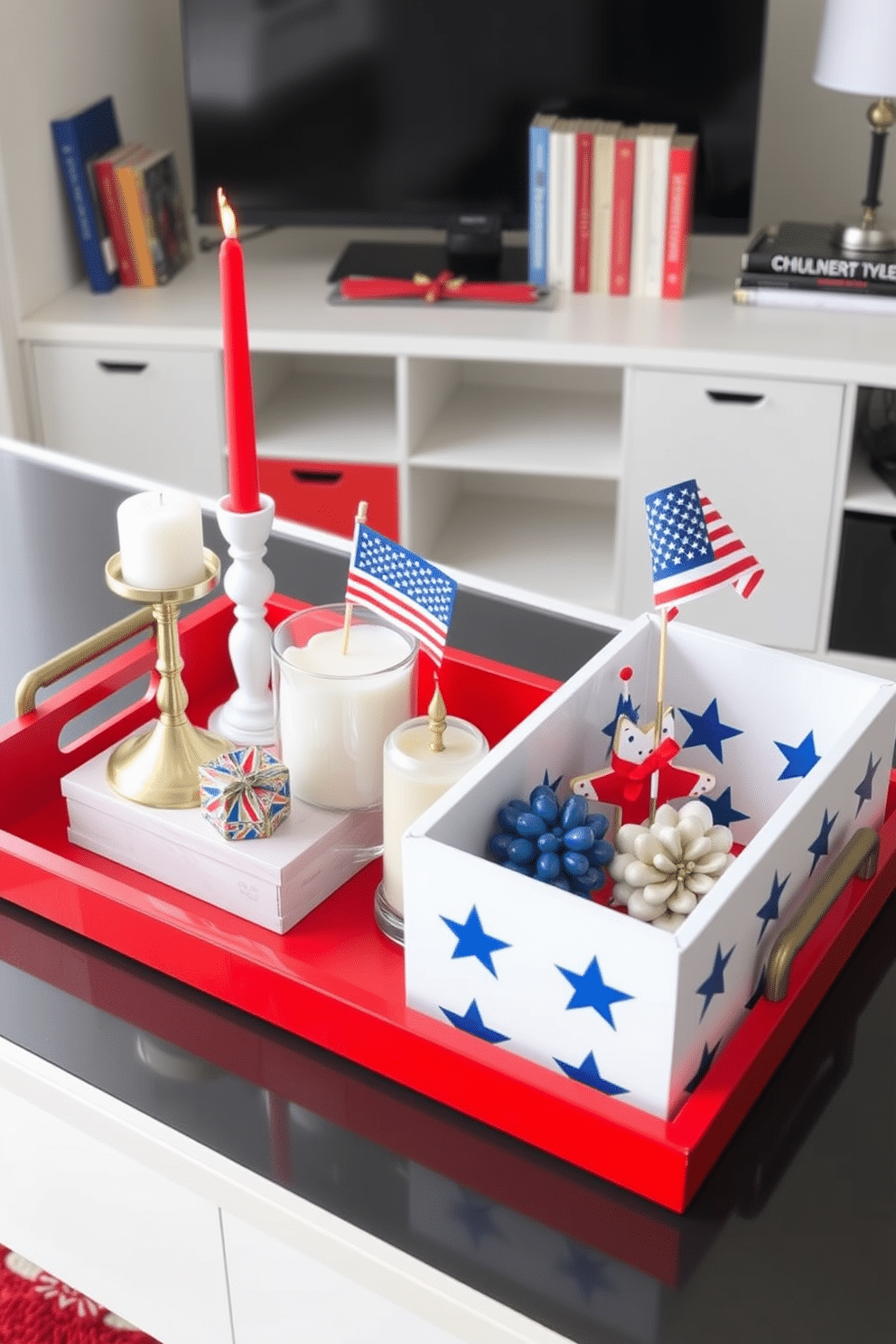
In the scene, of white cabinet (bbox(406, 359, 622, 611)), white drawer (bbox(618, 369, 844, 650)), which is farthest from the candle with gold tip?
white cabinet (bbox(406, 359, 622, 611))

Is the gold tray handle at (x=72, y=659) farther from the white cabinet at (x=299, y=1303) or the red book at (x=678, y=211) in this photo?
the red book at (x=678, y=211)

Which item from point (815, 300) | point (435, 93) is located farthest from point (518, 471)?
point (435, 93)

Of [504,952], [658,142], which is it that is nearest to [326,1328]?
[504,952]

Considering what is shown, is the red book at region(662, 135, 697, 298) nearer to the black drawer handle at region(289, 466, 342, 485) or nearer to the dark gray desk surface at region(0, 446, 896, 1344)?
the black drawer handle at region(289, 466, 342, 485)

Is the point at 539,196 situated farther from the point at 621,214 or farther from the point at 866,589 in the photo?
the point at 866,589

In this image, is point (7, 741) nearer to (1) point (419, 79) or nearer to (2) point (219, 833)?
(2) point (219, 833)

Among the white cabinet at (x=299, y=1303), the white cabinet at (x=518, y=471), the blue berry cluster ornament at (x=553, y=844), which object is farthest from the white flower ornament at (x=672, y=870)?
the white cabinet at (x=518, y=471)

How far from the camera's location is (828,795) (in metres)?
0.91

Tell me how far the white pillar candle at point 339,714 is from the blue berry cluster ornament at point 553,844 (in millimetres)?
138

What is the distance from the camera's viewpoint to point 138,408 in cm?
281

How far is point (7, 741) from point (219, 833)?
8.0 inches

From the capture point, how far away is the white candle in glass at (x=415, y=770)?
3.05 feet

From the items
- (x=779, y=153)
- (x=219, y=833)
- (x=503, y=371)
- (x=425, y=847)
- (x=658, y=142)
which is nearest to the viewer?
(x=425, y=847)

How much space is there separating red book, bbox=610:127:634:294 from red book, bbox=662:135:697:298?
0.07 m
